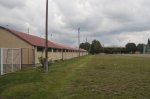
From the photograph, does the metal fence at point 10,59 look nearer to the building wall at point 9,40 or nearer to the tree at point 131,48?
the building wall at point 9,40

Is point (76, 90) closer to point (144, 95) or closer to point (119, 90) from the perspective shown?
point (119, 90)

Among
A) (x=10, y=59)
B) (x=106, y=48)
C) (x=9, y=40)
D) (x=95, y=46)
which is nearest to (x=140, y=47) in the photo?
(x=106, y=48)

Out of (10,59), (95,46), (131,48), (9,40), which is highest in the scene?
(95,46)

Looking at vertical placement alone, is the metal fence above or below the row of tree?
below

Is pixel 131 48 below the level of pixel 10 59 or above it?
above

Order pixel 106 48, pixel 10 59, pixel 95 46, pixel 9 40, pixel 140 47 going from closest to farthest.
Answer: pixel 10 59, pixel 9 40, pixel 95 46, pixel 106 48, pixel 140 47

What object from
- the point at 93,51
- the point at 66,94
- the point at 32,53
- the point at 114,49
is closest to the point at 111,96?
the point at 66,94

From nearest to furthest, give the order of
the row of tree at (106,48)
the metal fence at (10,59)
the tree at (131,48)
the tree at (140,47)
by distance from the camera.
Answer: the metal fence at (10,59) → the row of tree at (106,48) → the tree at (131,48) → the tree at (140,47)

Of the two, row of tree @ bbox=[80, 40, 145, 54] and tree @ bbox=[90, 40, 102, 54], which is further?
row of tree @ bbox=[80, 40, 145, 54]

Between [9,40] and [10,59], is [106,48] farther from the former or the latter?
A: [10,59]

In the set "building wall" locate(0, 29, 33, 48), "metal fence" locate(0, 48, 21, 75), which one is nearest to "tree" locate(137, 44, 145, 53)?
"building wall" locate(0, 29, 33, 48)

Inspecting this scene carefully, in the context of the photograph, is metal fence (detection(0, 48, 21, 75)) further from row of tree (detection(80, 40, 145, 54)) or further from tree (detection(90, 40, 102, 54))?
row of tree (detection(80, 40, 145, 54))

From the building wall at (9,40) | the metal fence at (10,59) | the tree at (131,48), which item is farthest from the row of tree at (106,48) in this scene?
the metal fence at (10,59)

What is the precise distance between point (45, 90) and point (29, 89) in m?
0.78
